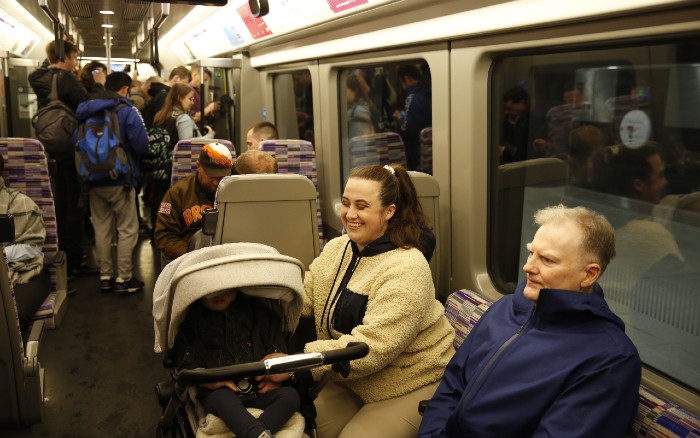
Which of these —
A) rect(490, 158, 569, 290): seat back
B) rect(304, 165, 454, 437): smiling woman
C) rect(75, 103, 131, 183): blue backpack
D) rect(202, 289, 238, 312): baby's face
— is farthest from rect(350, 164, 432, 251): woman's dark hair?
rect(75, 103, 131, 183): blue backpack

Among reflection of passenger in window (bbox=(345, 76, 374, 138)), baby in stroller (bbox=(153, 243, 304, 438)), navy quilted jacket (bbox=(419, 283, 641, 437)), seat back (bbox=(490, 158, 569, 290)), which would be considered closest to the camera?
navy quilted jacket (bbox=(419, 283, 641, 437))

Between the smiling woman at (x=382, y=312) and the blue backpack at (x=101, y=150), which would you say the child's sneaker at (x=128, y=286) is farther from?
the smiling woman at (x=382, y=312)

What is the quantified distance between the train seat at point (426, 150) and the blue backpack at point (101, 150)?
2.45 meters

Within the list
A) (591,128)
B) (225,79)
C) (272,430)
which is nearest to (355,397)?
(272,430)

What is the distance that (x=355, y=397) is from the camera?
2.76m

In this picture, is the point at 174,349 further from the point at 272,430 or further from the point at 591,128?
the point at 591,128

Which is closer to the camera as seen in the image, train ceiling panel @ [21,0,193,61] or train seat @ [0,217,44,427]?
train seat @ [0,217,44,427]

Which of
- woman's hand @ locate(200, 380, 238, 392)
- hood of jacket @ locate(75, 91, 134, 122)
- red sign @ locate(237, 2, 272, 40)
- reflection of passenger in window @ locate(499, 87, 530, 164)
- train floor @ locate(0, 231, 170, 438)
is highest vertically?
red sign @ locate(237, 2, 272, 40)

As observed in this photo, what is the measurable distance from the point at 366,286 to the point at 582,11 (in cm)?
119

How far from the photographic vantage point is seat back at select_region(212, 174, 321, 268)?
10.6 ft

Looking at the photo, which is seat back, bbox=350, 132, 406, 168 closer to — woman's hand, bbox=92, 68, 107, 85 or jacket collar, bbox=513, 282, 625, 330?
jacket collar, bbox=513, 282, 625, 330

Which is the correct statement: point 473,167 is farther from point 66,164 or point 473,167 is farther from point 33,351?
point 66,164

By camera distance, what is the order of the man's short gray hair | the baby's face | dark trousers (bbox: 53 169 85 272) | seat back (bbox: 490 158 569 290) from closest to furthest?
the man's short gray hair, the baby's face, seat back (bbox: 490 158 569 290), dark trousers (bbox: 53 169 85 272)

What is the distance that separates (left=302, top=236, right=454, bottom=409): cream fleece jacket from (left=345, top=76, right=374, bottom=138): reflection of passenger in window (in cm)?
236
